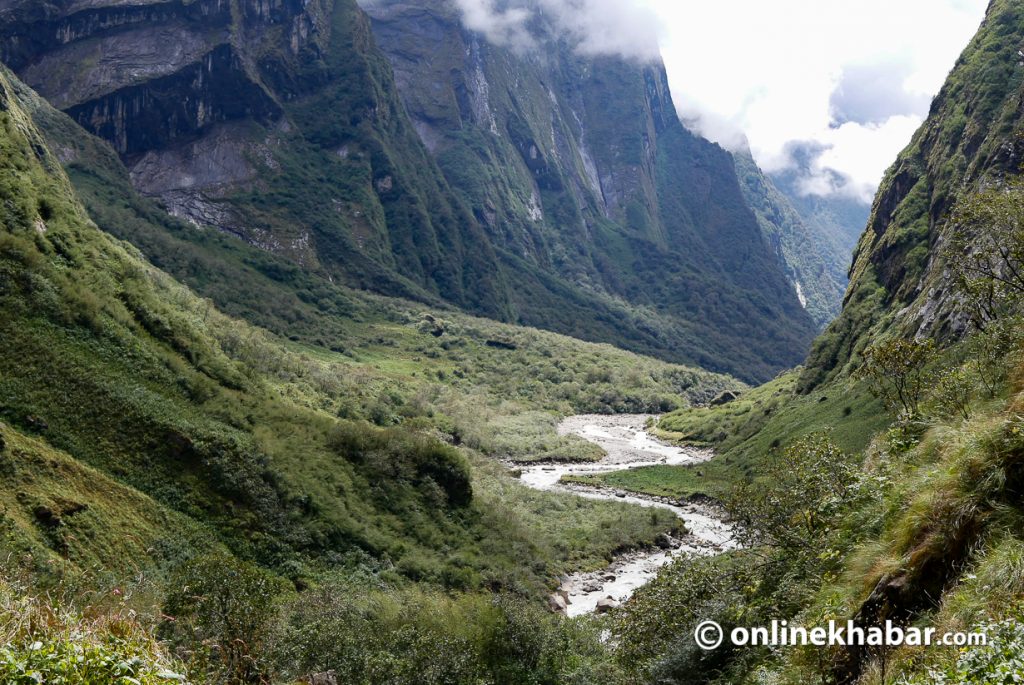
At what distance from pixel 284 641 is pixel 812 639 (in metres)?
19.5

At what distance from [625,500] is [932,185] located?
75.6 meters

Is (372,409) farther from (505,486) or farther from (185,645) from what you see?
(185,645)

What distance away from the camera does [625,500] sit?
8988 centimetres

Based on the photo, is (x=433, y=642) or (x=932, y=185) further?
(x=932, y=185)

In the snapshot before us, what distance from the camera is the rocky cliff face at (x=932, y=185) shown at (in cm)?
8988

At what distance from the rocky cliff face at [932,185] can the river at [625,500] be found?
107 feet

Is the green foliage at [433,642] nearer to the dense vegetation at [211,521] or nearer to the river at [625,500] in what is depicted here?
the dense vegetation at [211,521]

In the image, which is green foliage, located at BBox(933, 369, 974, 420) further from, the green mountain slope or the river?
the green mountain slope

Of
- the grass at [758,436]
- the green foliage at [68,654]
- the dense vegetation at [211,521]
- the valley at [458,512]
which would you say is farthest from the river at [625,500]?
the green foliage at [68,654]

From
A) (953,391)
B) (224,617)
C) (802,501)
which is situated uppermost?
(953,391)

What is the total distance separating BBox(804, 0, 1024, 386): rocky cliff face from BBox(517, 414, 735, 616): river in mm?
32743

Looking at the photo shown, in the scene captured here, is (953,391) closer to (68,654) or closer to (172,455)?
(68,654)

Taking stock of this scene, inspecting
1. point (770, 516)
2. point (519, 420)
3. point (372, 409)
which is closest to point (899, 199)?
point (519, 420)

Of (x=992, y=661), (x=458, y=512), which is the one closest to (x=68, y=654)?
(x=992, y=661)
